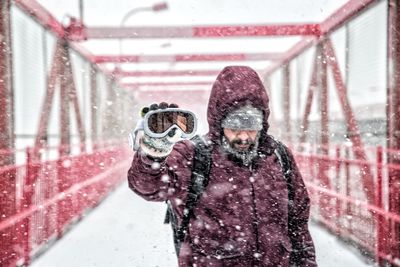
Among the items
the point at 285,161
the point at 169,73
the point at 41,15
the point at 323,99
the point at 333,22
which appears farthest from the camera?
the point at 169,73

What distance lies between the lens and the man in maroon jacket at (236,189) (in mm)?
2201

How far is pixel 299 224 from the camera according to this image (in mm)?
2459

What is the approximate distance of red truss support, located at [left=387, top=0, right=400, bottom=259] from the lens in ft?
17.2

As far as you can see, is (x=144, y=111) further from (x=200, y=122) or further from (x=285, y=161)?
(x=200, y=122)

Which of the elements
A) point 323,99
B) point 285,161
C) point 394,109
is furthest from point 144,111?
point 323,99

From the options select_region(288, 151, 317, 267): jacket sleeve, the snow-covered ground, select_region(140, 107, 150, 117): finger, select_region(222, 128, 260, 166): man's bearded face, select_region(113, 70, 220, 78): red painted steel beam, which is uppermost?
select_region(113, 70, 220, 78): red painted steel beam

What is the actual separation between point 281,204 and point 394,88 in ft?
11.5

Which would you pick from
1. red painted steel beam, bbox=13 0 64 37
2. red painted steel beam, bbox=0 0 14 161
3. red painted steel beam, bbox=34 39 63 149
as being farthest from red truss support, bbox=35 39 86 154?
red painted steel beam, bbox=0 0 14 161

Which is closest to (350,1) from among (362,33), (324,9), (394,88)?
(362,33)

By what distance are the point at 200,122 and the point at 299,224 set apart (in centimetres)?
266

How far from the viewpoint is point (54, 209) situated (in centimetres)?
697

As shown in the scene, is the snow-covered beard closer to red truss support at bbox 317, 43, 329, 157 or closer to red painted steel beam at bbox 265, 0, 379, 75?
red painted steel beam at bbox 265, 0, 379, 75

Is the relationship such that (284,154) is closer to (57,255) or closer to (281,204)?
(281,204)

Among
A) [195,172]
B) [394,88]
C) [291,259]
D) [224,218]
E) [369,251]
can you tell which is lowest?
[369,251]
